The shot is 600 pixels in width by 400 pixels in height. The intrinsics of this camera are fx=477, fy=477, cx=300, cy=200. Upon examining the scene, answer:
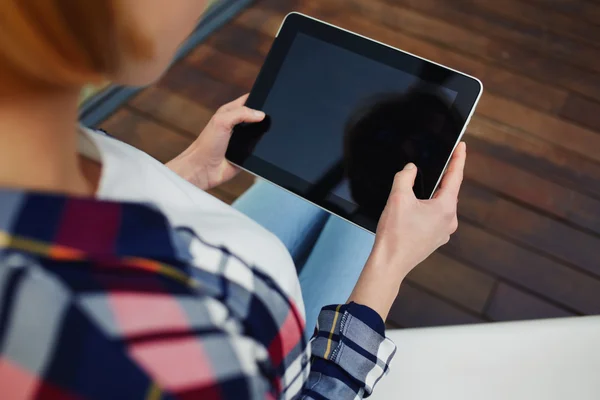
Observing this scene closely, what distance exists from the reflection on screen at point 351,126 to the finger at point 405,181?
1.1 inches

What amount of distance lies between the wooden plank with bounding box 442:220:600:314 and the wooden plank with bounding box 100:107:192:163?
766 millimetres

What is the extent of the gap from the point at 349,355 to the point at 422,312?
25.5 inches

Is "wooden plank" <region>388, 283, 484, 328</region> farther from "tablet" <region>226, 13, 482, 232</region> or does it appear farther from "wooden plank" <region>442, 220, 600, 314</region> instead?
"tablet" <region>226, 13, 482, 232</region>

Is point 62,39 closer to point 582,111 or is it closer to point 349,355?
point 349,355

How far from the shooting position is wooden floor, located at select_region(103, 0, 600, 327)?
1107 mm

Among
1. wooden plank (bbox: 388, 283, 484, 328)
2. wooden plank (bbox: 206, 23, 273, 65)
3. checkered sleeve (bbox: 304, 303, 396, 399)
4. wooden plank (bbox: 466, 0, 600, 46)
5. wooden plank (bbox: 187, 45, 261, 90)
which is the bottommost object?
wooden plank (bbox: 388, 283, 484, 328)

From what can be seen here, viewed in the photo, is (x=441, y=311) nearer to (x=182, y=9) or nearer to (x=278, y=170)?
(x=278, y=170)

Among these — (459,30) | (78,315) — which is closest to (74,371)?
(78,315)

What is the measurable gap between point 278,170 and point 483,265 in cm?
68

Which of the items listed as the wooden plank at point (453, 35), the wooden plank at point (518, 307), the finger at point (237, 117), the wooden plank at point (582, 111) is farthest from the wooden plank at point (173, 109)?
the wooden plank at point (582, 111)

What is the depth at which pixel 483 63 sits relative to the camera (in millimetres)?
1415

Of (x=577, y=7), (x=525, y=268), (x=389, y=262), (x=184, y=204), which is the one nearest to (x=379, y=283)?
(x=389, y=262)

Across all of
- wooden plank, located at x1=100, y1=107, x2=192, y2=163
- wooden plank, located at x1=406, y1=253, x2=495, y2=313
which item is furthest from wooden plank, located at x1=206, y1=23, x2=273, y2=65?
wooden plank, located at x1=406, y1=253, x2=495, y2=313

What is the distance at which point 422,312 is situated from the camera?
110cm
